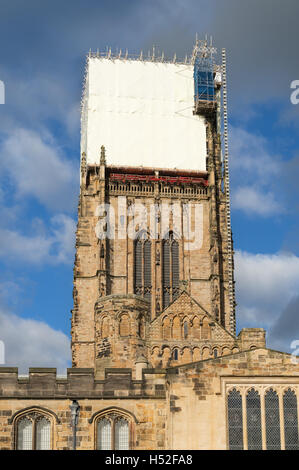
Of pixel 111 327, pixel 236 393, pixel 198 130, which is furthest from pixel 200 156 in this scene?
pixel 236 393

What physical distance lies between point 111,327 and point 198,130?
54119 millimetres

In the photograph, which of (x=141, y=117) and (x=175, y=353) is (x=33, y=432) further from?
(x=141, y=117)

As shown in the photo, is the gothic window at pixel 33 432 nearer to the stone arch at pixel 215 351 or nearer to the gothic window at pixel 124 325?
the gothic window at pixel 124 325

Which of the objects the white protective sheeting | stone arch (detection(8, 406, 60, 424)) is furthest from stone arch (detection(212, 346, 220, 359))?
the white protective sheeting

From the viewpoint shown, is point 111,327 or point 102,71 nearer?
point 111,327

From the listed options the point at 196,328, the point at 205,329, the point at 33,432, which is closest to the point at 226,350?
the point at 205,329

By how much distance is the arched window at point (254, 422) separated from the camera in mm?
33031

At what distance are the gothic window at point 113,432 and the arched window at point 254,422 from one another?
15.5ft

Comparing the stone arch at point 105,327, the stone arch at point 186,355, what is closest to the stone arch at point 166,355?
the stone arch at point 186,355

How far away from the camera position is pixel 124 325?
42969mm

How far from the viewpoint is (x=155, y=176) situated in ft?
293

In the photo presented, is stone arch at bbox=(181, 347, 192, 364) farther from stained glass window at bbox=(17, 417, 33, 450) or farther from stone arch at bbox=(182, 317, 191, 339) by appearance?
stained glass window at bbox=(17, 417, 33, 450)
